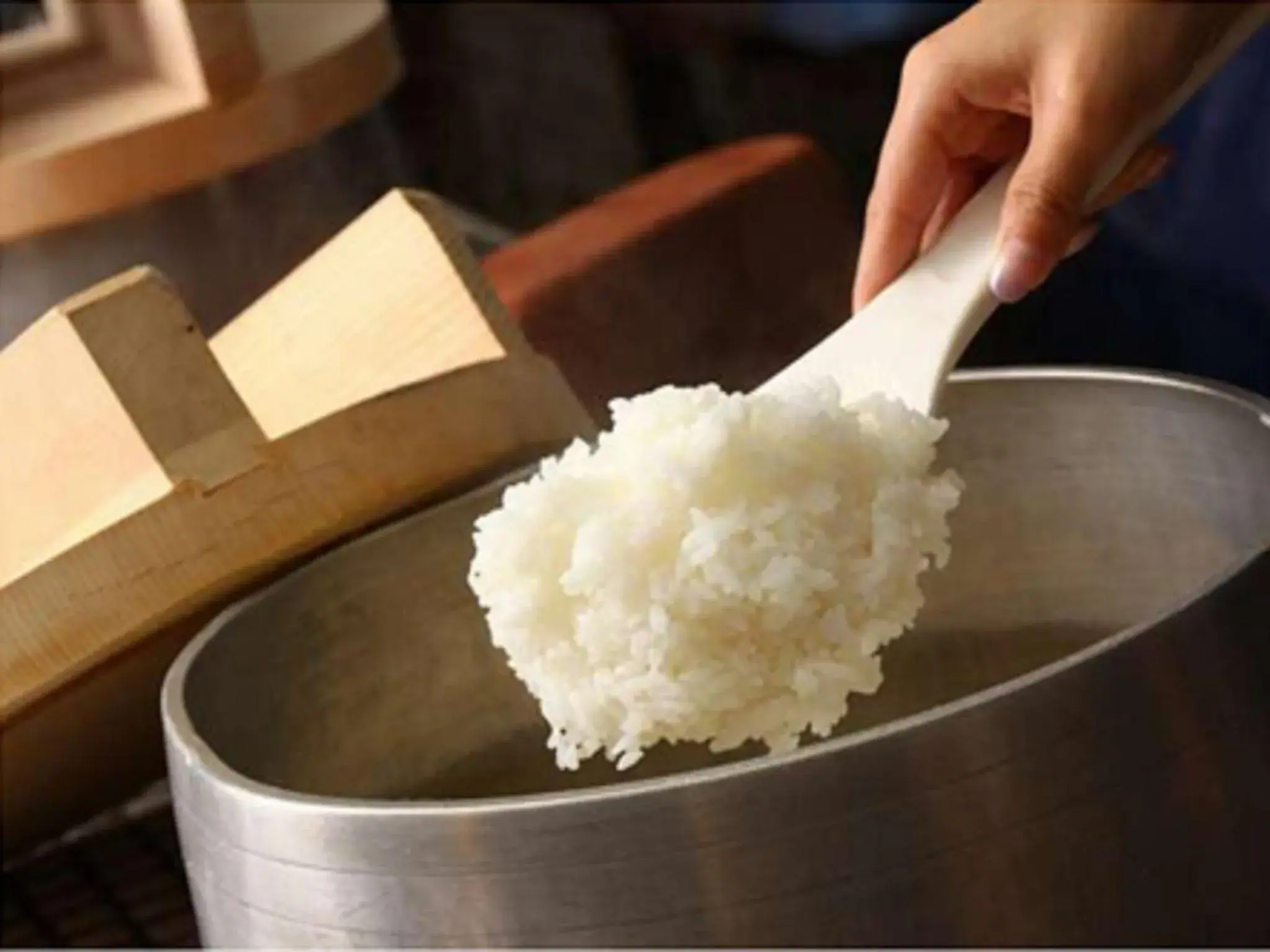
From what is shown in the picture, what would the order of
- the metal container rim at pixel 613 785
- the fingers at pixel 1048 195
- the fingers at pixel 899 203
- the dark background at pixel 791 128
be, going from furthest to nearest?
the dark background at pixel 791 128 < the fingers at pixel 899 203 < the fingers at pixel 1048 195 < the metal container rim at pixel 613 785

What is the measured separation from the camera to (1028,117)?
1.84ft

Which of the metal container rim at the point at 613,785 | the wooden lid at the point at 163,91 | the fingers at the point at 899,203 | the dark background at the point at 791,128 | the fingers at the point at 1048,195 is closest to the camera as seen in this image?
the metal container rim at the point at 613,785

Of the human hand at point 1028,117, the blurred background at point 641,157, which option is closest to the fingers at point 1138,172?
the human hand at point 1028,117

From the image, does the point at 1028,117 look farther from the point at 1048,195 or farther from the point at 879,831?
the point at 879,831

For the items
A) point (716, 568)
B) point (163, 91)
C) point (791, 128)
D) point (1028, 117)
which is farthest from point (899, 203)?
point (791, 128)

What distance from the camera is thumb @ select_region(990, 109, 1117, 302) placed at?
48cm

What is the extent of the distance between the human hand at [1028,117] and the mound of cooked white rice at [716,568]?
6 cm

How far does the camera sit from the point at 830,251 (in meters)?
0.82

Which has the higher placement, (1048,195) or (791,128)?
(1048,195)

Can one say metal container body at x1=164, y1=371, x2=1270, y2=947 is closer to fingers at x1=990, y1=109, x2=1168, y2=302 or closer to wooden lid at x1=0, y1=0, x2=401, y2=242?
fingers at x1=990, y1=109, x2=1168, y2=302

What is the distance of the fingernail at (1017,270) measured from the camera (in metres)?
0.49

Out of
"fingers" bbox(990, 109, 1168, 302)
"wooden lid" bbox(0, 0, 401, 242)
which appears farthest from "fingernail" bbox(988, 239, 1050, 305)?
"wooden lid" bbox(0, 0, 401, 242)

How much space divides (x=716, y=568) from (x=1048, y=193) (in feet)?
0.42

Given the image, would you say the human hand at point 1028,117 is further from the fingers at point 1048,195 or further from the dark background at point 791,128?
the dark background at point 791,128
